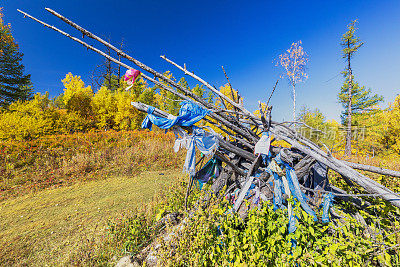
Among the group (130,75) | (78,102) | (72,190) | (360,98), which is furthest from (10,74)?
(360,98)

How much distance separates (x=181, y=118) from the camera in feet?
6.04

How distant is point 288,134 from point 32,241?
17.7ft

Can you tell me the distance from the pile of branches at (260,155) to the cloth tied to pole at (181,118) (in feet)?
0.42

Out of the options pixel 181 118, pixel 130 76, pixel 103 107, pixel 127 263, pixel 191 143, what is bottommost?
pixel 127 263

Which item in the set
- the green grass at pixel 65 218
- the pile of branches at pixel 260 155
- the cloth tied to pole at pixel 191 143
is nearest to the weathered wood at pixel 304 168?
the pile of branches at pixel 260 155

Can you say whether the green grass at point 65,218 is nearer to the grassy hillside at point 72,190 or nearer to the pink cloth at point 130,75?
the grassy hillside at point 72,190

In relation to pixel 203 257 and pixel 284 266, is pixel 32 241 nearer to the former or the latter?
pixel 203 257

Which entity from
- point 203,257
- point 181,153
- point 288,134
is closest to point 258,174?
point 288,134

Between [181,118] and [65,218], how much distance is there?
470 centimetres

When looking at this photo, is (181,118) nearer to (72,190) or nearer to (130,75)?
(130,75)

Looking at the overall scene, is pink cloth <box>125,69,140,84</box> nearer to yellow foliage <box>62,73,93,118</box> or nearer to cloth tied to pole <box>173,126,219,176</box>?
cloth tied to pole <box>173,126,219,176</box>

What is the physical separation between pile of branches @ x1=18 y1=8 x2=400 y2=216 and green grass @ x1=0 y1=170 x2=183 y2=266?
2377 mm

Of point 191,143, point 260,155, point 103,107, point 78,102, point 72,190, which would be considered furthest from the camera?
point 103,107

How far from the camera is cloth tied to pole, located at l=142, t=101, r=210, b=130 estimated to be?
1.79 meters
